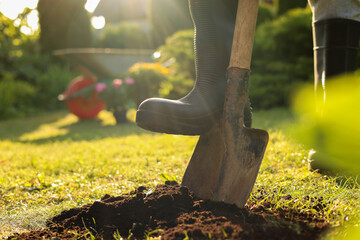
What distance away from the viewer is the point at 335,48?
1.89 metres

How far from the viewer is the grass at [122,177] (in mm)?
1511

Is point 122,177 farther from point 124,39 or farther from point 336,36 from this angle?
point 124,39

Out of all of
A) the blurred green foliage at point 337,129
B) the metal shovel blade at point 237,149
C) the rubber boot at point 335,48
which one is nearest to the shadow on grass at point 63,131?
the blurred green foliage at point 337,129

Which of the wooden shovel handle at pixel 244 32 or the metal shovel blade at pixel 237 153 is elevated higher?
the wooden shovel handle at pixel 244 32

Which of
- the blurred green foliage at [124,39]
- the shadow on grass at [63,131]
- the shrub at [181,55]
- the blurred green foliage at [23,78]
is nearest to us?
the shadow on grass at [63,131]

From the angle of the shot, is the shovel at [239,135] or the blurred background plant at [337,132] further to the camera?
the blurred background plant at [337,132]

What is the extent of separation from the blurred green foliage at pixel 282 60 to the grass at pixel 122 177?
171 cm

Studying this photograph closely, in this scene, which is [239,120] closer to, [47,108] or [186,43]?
[186,43]

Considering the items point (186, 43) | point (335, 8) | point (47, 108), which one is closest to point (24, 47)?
point (47, 108)

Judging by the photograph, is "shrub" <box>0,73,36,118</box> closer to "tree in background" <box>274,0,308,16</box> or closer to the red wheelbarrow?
the red wheelbarrow

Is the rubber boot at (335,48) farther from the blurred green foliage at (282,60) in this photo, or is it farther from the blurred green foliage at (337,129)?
the blurred green foliage at (282,60)

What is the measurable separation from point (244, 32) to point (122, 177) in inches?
50.9

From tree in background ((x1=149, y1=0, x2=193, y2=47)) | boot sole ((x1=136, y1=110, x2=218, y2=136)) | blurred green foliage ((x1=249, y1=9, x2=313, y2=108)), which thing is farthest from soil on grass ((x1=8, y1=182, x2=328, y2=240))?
tree in background ((x1=149, y1=0, x2=193, y2=47))

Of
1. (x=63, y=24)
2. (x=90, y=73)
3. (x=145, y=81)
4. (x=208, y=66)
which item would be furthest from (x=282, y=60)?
(x=63, y=24)
